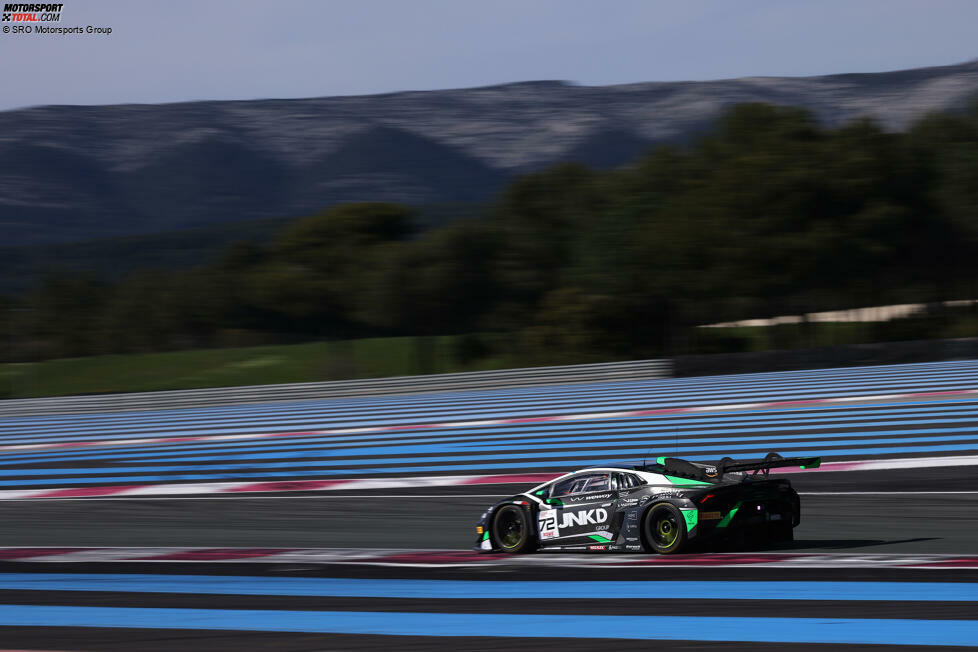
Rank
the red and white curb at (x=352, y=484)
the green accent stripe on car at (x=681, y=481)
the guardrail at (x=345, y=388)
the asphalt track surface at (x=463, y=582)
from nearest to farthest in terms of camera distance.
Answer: the asphalt track surface at (x=463, y=582), the green accent stripe on car at (x=681, y=481), the red and white curb at (x=352, y=484), the guardrail at (x=345, y=388)

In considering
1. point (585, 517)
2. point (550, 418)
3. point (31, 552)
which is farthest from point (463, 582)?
point (550, 418)

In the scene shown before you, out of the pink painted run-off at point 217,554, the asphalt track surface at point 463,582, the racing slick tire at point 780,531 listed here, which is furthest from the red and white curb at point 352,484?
the racing slick tire at point 780,531

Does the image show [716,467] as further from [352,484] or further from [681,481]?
[352,484]

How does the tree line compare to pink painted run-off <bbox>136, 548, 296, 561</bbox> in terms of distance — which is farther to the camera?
the tree line

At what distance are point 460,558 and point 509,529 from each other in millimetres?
586

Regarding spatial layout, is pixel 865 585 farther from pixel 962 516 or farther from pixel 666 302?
pixel 666 302

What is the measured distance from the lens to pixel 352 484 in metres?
14.5

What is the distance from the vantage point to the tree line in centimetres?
3456

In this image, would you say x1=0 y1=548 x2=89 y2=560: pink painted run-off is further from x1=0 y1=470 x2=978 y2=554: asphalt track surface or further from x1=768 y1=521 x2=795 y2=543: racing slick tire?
x1=768 y1=521 x2=795 y2=543: racing slick tire

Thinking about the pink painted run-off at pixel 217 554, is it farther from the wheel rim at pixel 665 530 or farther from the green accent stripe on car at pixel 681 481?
the green accent stripe on car at pixel 681 481

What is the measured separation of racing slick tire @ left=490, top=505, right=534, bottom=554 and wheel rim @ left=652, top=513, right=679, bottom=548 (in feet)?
3.90

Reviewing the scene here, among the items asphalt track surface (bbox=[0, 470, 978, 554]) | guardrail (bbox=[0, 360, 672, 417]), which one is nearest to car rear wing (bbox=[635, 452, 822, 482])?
asphalt track surface (bbox=[0, 470, 978, 554])

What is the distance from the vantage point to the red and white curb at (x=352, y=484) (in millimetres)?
13468

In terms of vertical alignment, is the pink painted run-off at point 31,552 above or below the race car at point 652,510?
below
